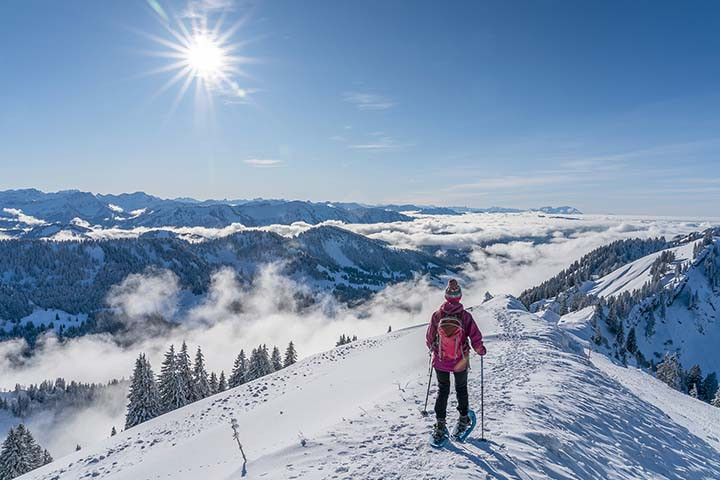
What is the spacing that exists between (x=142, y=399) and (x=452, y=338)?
1913 inches

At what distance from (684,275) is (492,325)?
199 meters

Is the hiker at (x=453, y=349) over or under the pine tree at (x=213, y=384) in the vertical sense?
over

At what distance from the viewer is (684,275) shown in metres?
168

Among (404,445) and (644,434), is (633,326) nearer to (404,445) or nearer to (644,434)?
(644,434)

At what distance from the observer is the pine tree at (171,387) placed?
144 feet

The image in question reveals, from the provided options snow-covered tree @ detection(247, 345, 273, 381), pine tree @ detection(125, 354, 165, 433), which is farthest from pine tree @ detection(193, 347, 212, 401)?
snow-covered tree @ detection(247, 345, 273, 381)

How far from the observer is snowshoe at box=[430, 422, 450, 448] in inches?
348

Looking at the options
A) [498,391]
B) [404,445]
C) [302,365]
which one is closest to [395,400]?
[498,391]

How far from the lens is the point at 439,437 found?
8.89 m

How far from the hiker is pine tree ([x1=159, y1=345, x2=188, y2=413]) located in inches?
1745

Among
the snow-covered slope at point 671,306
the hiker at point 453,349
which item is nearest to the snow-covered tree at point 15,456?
the hiker at point 453,349

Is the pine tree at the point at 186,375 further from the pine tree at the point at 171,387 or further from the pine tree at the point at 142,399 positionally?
the pine tree at the point at 142,399

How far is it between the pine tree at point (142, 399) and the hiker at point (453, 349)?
151ft

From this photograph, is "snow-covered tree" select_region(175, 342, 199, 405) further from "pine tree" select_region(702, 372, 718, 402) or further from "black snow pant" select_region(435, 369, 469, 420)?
"pine tree" select_region(702, 372, 718, 402)
